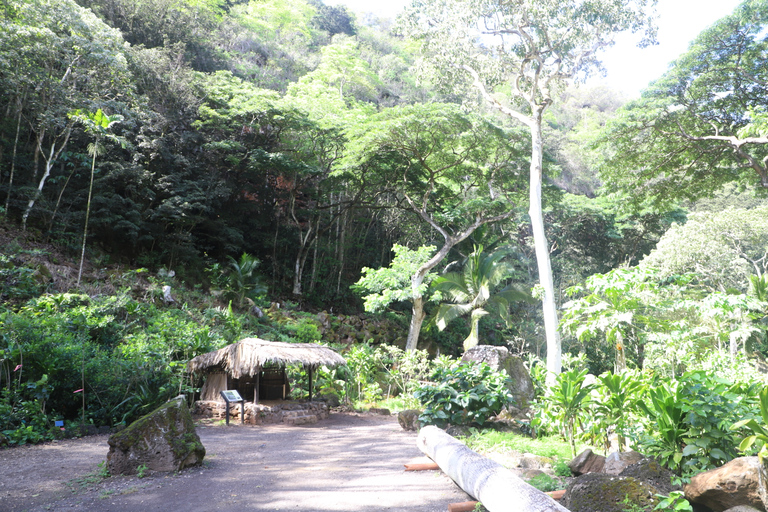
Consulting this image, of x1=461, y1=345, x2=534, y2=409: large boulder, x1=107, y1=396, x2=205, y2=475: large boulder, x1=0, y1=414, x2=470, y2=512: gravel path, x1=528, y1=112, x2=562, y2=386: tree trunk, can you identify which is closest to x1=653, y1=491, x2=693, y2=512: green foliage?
x1=0, y1=414, x2=470, y2=512: gravel path

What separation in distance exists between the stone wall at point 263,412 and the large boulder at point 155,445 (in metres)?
3.83

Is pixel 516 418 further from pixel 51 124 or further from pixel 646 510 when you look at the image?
pixel 51 124

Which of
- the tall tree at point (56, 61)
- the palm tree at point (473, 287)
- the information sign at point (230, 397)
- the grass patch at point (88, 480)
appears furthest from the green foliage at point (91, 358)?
the palm tree at point (473, 287)

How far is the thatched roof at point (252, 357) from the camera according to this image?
834 cm

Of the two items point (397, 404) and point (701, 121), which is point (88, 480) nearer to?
point (397, 404)

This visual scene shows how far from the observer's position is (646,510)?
3.01 metres

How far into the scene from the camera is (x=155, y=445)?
4.77m

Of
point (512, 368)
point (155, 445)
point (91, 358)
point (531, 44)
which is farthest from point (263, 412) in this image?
point (531, 44)

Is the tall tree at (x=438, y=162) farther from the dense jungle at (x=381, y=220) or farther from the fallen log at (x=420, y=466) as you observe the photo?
the fallen log at (x=420, y=466)

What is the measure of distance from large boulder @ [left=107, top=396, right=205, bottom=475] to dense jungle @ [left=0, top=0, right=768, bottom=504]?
2.59 metres

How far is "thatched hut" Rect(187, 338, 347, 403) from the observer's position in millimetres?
8391

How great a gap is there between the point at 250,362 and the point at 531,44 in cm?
877

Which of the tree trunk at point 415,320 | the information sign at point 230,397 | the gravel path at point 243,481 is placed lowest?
the gravel path at point 243,481

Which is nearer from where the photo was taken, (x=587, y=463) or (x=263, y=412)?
(x=587, y=463)
